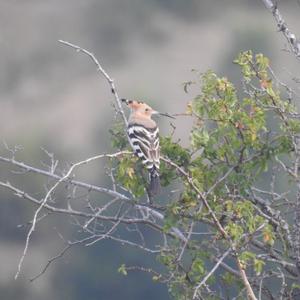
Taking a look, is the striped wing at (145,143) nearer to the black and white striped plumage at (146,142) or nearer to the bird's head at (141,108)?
the black and white striped plumage at (146,142)

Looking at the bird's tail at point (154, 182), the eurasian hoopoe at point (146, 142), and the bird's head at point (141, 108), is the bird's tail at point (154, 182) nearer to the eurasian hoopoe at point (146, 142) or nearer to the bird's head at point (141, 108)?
the eurasian hoopoe at point (146, 142)

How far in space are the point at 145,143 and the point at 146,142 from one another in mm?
21

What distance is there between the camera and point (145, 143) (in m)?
6.00

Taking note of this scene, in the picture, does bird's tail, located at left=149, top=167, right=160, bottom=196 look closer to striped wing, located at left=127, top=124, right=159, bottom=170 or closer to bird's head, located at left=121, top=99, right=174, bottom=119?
striped wing, located at left=127, top=124, right=159, bottom=170

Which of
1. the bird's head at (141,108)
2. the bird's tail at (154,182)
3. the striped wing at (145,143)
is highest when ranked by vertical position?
the bird's head at (141,108)

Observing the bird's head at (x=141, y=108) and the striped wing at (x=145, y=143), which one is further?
the bird's head at (x=141, y=108)

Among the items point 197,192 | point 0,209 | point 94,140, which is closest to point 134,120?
point 197,192

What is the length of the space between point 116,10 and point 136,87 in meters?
0.68

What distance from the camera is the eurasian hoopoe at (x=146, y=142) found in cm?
588

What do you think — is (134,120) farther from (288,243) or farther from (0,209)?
(0,209)

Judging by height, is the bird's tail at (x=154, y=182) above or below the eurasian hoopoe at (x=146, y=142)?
below

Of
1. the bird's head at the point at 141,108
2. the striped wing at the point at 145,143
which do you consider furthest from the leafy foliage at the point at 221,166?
the bird's head at the point at 141,108

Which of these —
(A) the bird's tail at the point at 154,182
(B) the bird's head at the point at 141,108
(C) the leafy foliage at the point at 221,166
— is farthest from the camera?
(B) the bird's head at the point at 141,108

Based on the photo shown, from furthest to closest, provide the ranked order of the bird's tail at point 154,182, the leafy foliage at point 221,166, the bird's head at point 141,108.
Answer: the bird's head at point 141,108 → the bird's tail at point 154,182 → the leafy foliage at point 221,166
